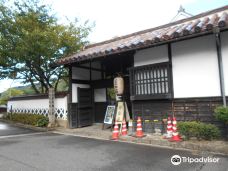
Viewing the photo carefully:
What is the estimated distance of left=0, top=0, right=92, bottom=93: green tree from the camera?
37.9ft

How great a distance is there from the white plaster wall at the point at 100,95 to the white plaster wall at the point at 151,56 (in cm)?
375

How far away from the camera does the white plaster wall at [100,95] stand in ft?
39.0

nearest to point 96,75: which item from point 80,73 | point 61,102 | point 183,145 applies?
point 80,73

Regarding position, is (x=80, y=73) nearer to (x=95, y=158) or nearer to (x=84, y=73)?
(x=84, y=73)

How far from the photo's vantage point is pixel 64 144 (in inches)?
283

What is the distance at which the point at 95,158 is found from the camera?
17.6ft

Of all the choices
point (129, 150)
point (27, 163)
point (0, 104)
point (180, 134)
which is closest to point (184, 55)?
point (180, 134)

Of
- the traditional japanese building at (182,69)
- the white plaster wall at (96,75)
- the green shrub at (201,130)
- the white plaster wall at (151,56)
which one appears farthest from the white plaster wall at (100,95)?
the green shrub at (201,130)

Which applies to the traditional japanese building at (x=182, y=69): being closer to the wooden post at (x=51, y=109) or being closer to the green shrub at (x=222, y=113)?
the green shrub at (x=222, y=113)

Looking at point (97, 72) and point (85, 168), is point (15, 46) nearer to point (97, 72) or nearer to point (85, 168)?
point (97, 72)

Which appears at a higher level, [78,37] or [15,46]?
[78,37]

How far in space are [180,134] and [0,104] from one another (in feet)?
78.5

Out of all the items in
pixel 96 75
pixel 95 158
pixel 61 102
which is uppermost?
pixel 96 75

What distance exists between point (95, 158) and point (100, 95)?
6.80 metres
